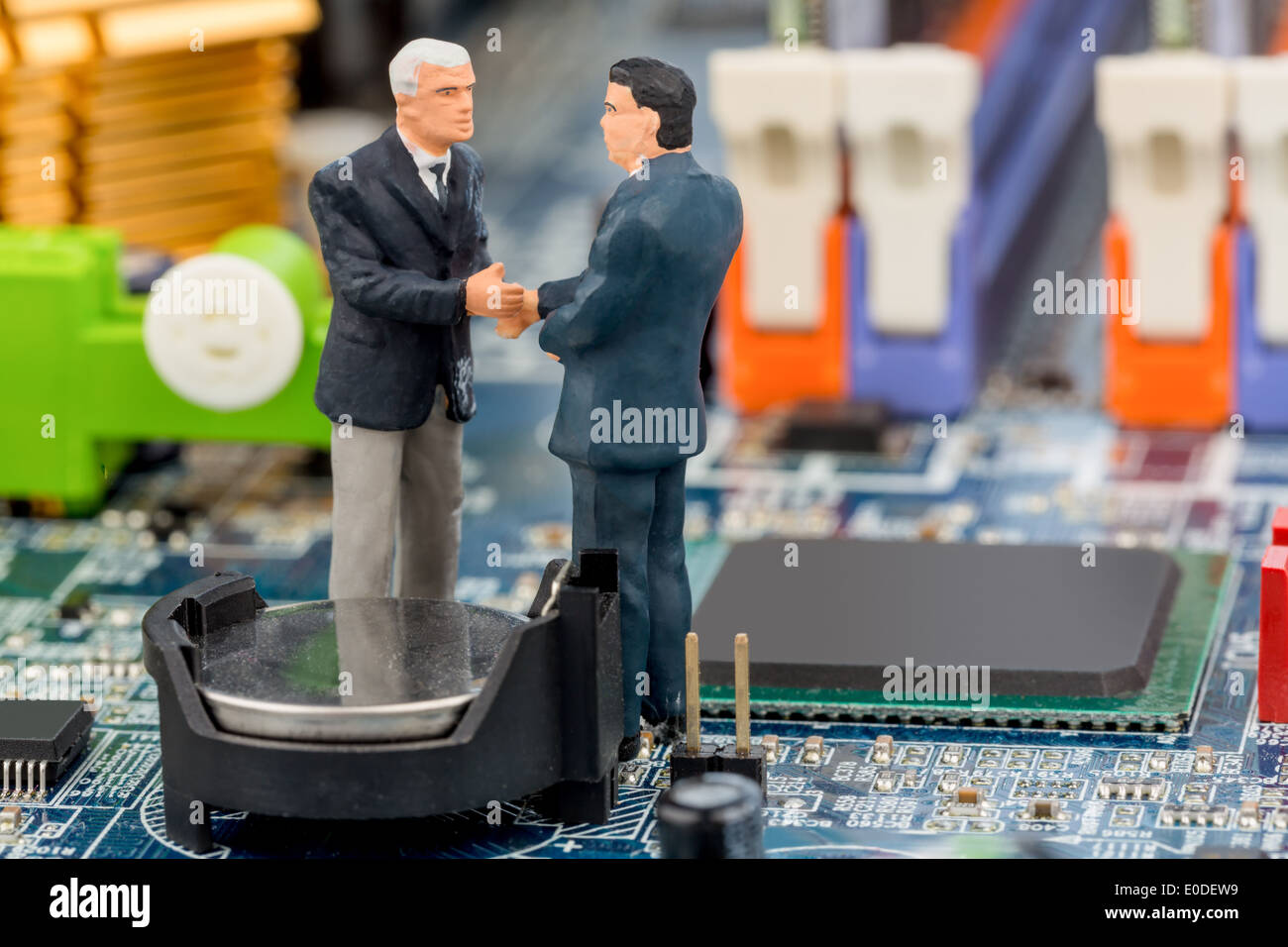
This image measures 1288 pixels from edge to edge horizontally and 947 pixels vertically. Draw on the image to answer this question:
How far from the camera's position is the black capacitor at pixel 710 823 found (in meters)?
9.30

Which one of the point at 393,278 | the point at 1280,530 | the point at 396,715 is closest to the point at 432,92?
the point at 393,278

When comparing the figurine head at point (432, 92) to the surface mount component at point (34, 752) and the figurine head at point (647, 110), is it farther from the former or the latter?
the surface mount component at point (34, 752)

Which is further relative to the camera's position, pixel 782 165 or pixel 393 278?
pixel 782 165

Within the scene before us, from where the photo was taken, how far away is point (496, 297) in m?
10.5

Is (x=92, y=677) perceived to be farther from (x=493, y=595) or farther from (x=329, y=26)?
(x=329, y=26)

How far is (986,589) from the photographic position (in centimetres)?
1205

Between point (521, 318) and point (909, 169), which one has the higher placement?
point (909, 169)

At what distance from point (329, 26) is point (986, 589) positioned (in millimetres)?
10177

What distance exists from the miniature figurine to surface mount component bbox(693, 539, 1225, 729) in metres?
1.43

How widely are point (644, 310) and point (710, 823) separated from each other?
1.98 meters

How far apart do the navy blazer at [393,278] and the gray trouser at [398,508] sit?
16 cm

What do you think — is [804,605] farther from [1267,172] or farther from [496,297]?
[1267,172]

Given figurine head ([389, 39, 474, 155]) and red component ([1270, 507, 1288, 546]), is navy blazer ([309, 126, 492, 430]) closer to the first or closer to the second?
figurine head ([389, 39, 474, 155])

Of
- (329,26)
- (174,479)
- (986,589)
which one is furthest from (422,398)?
(329,26)
